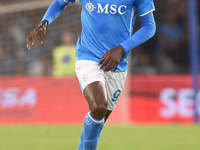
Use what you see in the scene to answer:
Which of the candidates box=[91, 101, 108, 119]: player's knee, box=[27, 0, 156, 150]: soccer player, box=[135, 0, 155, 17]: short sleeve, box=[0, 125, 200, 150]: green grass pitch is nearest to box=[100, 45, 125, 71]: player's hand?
box=[27, 0, 156, 150]: soccer player

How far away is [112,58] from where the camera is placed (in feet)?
14.6

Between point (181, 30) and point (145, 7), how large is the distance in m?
10.2

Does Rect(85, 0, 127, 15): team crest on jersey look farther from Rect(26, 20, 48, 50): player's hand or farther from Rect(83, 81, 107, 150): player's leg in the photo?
Rect(83, 81, 107, 150): player's leg

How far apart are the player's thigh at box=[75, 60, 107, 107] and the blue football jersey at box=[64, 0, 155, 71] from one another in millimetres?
83

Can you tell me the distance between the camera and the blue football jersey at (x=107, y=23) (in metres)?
4.70

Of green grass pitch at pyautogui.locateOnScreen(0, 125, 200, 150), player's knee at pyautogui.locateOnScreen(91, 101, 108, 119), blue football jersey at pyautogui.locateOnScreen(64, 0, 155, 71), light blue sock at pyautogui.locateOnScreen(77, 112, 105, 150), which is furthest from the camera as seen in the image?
green grass pitch at pyautogui.locateOnScreen(0, 125, 200, 150)

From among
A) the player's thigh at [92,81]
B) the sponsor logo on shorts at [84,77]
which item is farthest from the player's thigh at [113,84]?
the sponsor logo on shorts at [84,77]

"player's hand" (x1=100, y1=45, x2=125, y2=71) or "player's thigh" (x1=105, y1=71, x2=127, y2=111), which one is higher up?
"player's hand" (x1=100, y1=45, x2=125, y2=71)

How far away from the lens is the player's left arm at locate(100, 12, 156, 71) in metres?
4.45

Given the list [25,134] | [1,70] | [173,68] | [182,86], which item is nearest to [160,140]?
[25,134]

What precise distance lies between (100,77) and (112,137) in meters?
3.80

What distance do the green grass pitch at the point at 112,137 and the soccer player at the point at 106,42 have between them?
2352 mm

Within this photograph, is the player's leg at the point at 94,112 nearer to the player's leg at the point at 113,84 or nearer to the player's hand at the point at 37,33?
the player's leg at the point at 113,84

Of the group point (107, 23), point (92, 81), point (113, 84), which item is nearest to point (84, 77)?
point (92, 81)
